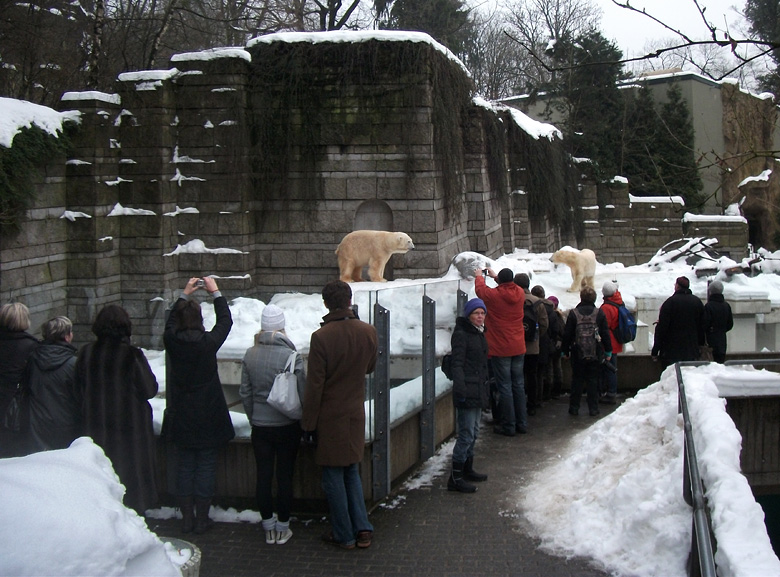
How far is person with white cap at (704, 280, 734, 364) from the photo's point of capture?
9.68m

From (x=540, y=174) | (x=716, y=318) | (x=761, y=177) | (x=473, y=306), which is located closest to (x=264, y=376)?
(x=473, y=306)

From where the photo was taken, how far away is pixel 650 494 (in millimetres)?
5367

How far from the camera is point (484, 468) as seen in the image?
7.40 meters

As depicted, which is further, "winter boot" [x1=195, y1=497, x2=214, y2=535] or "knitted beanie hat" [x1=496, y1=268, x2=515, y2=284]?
"knitted beanie hat" [x1=496, y1=268, x2=515, y2=284]

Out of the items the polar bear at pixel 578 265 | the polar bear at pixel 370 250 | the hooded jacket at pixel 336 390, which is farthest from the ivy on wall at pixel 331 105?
the hooded jacket at pixel 336 390

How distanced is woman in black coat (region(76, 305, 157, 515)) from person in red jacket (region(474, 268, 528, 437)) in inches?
147

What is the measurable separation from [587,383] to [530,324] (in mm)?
1029

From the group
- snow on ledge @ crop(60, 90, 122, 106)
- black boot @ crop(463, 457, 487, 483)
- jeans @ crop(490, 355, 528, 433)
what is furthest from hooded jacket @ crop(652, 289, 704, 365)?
snow on ledge @ crop(60, 90, 122, 106)

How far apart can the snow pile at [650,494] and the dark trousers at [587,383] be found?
6.90 feet

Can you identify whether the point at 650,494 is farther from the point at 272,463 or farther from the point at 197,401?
the point at 197,401

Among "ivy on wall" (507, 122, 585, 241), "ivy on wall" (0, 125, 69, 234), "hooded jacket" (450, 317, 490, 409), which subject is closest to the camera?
"hooded jacket" (450, 317, 490, 409)

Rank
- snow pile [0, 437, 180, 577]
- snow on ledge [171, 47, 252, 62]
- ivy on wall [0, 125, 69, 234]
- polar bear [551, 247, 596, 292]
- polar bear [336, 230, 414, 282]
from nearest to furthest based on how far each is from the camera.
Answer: snow pile [0, 437, 180, 577], ivy on wall [0, 125, 69, 234], polar bear [336, 230, 414, 282], snow on ledge [171, 47, 252, 62], polar bear [551, 247, 596, 292]

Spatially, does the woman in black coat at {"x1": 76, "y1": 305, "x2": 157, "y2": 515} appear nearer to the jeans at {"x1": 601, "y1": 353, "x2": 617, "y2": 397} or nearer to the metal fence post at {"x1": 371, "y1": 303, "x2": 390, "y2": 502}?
the metal fence post at {"x1": 371, "y1": 303, "x2": 390, "y2": 502}

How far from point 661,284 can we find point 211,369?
11982 mm
